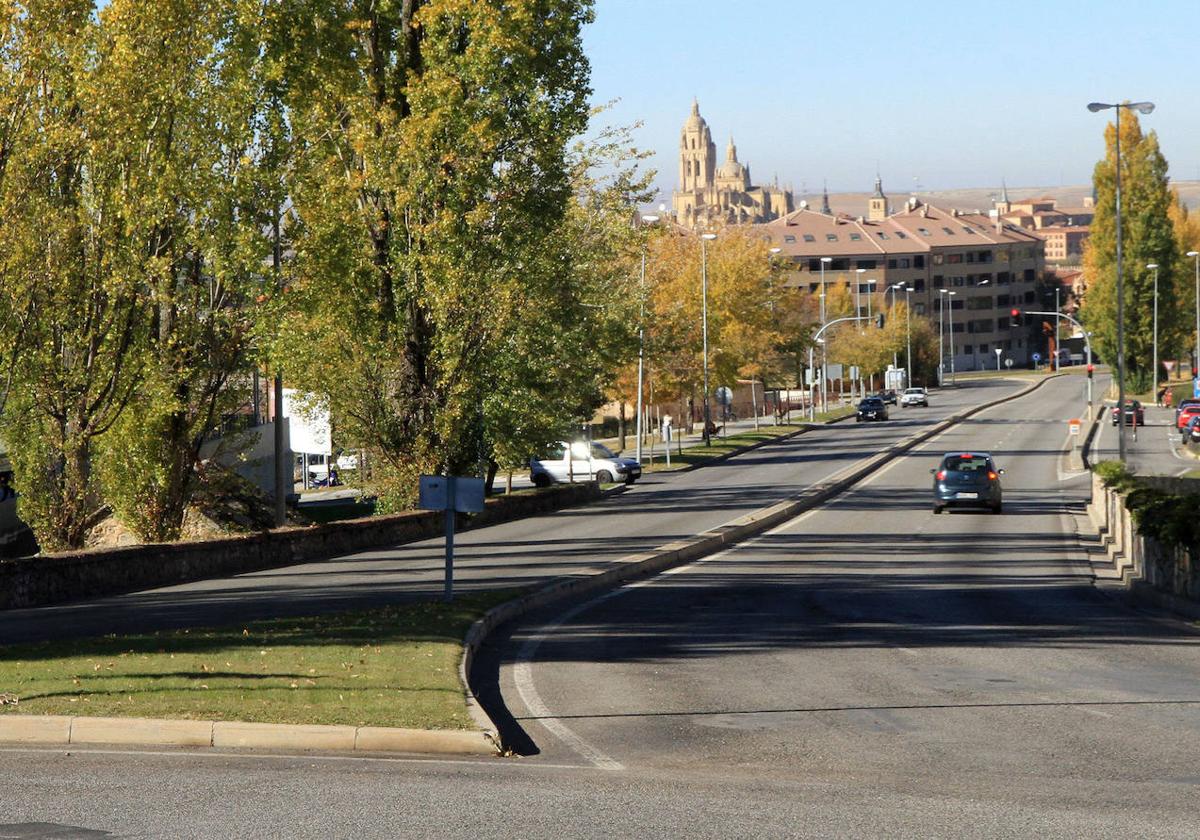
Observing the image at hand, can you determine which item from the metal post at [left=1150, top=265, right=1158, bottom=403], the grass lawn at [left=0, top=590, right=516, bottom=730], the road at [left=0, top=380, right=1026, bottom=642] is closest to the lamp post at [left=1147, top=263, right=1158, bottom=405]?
the metal post at [left=1150, top=265, right=1158, bottom=403]

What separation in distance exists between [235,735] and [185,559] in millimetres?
14458

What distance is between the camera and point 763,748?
11688 millimetres

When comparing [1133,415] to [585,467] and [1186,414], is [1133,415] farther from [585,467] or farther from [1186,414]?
[585,467]

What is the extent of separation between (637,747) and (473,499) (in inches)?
318

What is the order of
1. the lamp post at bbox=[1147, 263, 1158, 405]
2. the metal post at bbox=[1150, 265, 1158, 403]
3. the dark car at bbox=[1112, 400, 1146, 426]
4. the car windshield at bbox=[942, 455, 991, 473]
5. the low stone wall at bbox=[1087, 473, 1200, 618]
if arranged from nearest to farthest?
the low stone wall at bbox=[1087, 473, 1200, 618]
the car windshield at bbox=[942, 455, 991, 473]
the dark car at bbox=[1112, 400, 1146, 426]
the lamp post at bbox=[1147, 263, 1158, 405]
the metal post at bbox=[1150, 265, 1158, 403]

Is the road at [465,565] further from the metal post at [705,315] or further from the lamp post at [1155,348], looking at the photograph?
the lamp post at [1155,348]

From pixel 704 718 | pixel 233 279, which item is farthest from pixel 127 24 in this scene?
pixel 704 718

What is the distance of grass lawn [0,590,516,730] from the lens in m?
12.3

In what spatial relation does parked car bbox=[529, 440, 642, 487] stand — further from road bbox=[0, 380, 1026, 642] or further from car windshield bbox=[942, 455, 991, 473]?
car windshield bbox=[942, 455, 991, 473]

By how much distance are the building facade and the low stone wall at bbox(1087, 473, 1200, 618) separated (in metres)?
154

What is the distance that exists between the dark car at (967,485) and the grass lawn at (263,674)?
27680 mm

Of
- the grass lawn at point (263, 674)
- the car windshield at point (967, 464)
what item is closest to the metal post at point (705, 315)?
the car windshield at point (967, 464)

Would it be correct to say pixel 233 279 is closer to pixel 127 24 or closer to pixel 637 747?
pixel 127 24

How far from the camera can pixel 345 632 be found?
17188 millimetres
